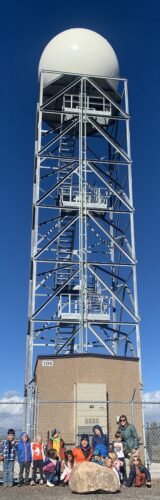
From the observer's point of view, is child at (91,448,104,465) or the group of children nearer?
the group of children

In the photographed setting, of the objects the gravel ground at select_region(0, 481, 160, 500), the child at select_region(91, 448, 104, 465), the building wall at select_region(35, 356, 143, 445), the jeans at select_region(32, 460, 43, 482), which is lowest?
the gravel ground at select_region(0, 481, 160, 500)

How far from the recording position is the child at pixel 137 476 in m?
12.1

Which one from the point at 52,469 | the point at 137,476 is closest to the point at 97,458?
the point at 137,476

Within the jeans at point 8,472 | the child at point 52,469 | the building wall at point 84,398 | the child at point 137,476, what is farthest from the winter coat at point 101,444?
the building wall at point 84,398

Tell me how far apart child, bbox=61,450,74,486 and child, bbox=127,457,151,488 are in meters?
1.40

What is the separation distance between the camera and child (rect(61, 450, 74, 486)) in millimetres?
12230

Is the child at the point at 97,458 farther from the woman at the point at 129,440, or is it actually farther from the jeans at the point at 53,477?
the woman at the point at 129,440

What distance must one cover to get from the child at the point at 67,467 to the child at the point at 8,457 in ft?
3.96

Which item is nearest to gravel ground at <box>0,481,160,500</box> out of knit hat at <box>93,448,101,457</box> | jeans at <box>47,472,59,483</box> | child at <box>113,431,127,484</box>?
jeans at <box>47,472,59,483</box>

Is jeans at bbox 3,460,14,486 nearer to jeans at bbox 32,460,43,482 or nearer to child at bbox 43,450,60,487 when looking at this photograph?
jeans at bbox 32,460,43,482

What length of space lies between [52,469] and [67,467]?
36cm

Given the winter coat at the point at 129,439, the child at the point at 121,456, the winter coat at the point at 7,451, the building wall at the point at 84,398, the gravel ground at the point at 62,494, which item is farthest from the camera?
the building wall at the point at 84,398

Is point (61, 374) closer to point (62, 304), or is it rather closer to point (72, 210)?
point (62, 304)

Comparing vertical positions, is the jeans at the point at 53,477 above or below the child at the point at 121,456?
below
